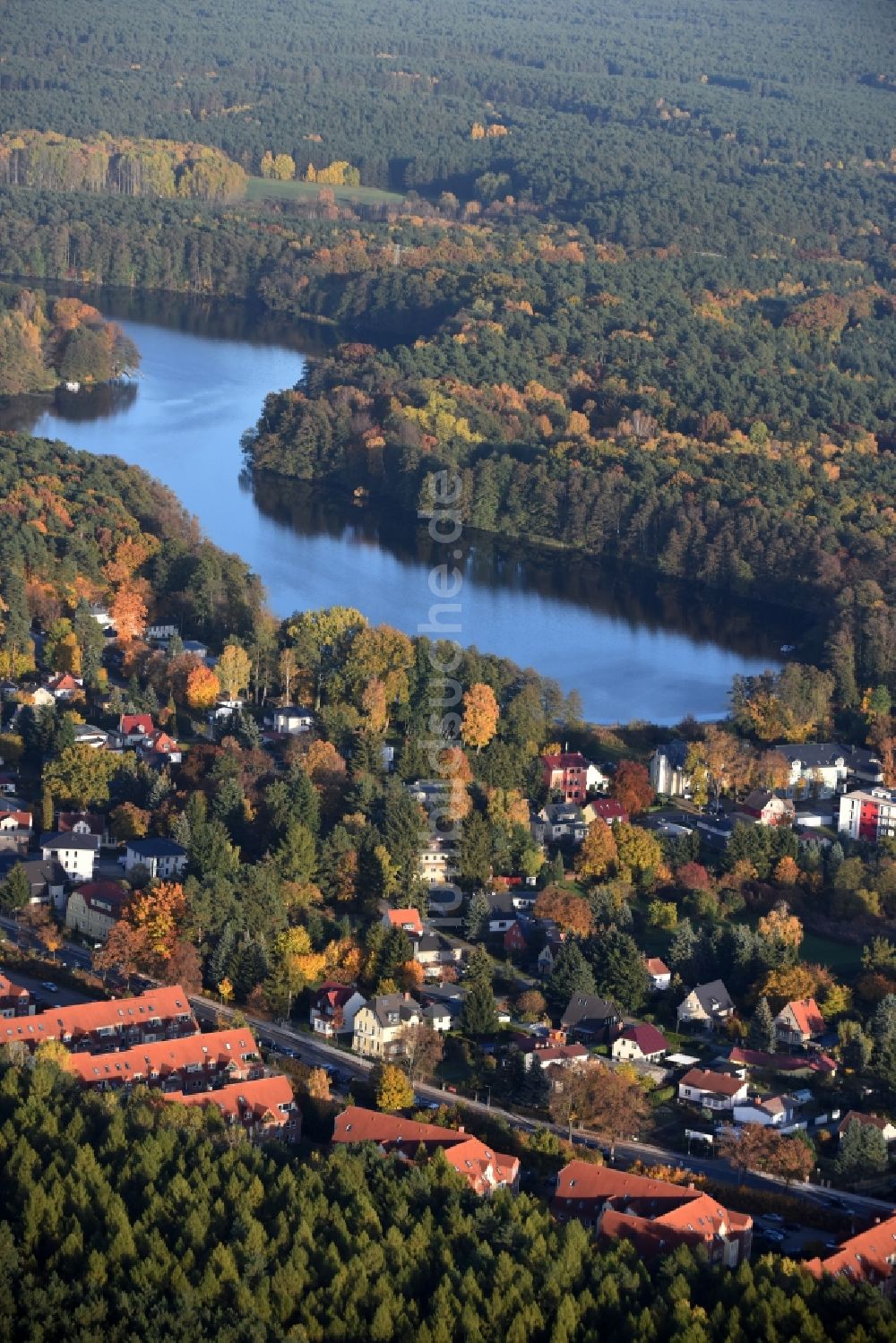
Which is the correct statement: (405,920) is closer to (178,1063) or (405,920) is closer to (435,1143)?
(178,1063)

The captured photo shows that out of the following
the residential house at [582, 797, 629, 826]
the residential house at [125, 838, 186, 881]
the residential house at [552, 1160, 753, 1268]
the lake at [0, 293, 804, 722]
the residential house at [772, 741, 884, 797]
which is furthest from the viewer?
the lake at [0, 293, 804, 722]

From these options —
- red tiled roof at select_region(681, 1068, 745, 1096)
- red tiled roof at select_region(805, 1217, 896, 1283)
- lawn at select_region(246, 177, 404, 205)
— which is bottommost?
lawn at select_region(246, 177, 404, 205)

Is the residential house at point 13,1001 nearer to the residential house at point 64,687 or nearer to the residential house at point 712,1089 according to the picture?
the residential house at point 712,1089

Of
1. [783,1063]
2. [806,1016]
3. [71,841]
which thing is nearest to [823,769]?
[806,1016]

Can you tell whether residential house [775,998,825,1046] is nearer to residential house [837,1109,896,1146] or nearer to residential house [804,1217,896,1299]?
residential house [837,1109,896,1146]

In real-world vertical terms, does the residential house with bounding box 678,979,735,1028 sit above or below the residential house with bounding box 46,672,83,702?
above

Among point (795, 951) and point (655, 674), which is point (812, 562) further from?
point (795, 951)

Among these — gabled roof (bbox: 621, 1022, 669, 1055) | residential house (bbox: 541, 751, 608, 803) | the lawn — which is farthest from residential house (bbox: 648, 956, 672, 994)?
the lawn
